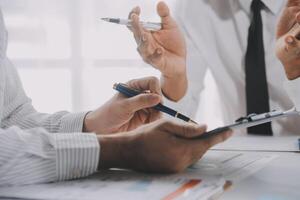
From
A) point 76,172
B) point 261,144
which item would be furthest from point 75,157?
point 261,144

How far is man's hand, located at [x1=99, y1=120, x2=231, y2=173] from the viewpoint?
1.85 feet

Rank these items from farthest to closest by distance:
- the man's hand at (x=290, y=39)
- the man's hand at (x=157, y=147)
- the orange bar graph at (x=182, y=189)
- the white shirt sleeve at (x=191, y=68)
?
the white shirt sleeve at (x=191, y=68)
the man's hand at (x=290, y=39)
the man's hand at (x=157, y=147)
the orange bar graph at (x=182, y=189)

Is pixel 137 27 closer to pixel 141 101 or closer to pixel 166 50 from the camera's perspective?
pixel 166 50

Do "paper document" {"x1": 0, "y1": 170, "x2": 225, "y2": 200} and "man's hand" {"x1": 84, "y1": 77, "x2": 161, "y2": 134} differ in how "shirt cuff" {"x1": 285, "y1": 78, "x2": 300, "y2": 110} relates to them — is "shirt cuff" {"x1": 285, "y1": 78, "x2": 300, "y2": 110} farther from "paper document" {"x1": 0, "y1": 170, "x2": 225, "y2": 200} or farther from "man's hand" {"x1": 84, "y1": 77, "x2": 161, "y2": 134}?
"paper document" {"x1": 0, "y1": 170, "x2": 225, "y2": 200}

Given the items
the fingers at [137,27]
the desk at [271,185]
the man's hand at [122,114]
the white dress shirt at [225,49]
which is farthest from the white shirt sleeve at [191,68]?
the desk at [271,185]

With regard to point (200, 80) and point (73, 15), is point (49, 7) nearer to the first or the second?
point (73, 15)

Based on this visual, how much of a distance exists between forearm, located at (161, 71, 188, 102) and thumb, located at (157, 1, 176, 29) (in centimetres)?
14

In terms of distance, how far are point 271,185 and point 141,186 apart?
0.16 meters

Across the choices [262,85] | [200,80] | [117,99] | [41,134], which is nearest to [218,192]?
[41,134]

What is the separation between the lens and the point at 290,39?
1.01 m

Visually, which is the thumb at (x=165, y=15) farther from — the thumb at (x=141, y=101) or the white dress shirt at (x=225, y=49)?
the thumb at (x=141, y=101)

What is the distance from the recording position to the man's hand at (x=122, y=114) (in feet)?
2.70

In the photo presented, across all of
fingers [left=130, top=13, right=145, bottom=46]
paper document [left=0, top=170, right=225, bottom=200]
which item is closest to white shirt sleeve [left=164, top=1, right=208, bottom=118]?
fingers [left=130, top=13, right=145, bottom=46]

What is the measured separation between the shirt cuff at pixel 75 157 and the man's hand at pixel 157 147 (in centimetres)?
1
